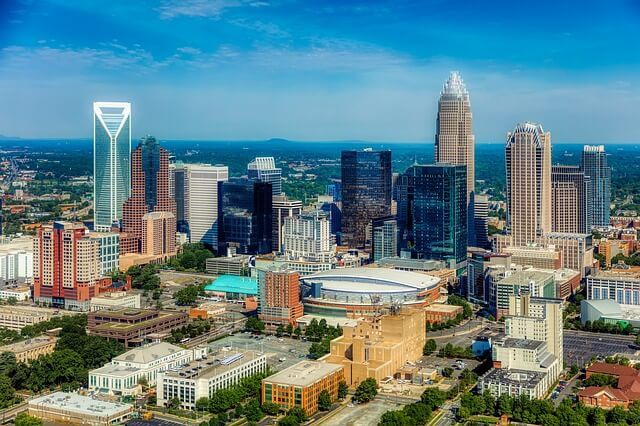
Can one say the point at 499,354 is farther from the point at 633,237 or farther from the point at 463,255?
the point at 633,237

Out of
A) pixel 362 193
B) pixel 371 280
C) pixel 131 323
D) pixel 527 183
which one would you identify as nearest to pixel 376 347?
pixel 371 280

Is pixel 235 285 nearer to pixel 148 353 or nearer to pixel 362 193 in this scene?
pixel 362 193

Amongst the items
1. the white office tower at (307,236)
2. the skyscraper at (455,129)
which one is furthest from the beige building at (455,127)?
the white office tower at (307,236)

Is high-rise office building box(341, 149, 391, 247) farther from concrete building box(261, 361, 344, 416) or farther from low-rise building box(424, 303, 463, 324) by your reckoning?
concrete building box(261, 361, 344, 416)

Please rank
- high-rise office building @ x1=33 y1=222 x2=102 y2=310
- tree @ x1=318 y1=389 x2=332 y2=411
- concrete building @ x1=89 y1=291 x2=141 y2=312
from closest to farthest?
1. tree @ x1=318 y1=389 x2=332 y2=411
2. concrete building @ x1=89 y1=291 x2=141 y2=312
3. high-rise office building @ x1=33 y1=222 x2=102 y2=310

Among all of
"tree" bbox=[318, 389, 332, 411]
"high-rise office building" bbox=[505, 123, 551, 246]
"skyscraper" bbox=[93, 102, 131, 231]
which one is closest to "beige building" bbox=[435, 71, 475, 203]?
"high-rise office building" bbox=[505, 123, 551, 246]

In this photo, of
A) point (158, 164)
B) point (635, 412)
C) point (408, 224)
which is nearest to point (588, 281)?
point (408, 224)
